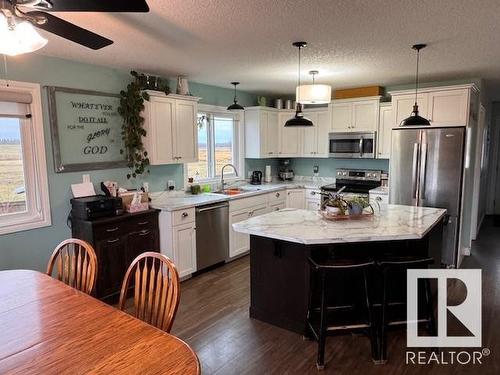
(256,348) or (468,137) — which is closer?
(256,348)

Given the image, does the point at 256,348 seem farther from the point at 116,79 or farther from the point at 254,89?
the point at 254,89

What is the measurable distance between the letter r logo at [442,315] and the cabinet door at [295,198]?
2564 millimetres

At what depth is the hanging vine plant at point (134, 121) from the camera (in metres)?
3.77

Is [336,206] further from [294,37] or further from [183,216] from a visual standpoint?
[183,216]

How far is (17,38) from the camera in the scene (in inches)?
57.7

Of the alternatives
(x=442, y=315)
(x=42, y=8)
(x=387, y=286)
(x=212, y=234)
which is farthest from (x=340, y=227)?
(x=42, y=8)

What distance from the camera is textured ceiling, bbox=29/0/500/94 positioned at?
2150mm

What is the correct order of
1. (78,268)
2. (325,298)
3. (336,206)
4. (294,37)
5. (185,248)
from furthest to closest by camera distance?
(185,248) < (336,206) < (294,37) < (325,298) < (78,268)

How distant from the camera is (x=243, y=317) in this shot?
3.13 m

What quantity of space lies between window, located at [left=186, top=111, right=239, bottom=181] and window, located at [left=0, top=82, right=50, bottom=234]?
6.20ft

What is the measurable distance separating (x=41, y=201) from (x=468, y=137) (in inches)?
184

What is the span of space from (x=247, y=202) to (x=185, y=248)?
45.6 inches

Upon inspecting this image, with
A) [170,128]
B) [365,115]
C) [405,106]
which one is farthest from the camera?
[365,115]

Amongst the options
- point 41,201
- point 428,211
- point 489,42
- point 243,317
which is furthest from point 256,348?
point 489,42
